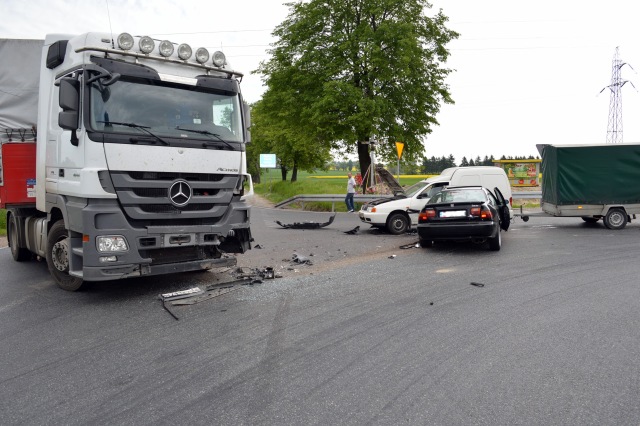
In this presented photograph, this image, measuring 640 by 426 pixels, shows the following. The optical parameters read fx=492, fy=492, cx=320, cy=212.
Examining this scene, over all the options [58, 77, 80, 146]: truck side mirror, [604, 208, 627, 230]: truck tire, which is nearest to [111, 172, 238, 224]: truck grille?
[58, 77, 80, 146]: truck side mirror

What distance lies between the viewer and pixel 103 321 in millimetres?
5668

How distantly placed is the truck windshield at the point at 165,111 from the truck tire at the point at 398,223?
27.0 feet

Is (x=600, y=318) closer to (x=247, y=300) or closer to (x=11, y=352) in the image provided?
(x=247, y=300)

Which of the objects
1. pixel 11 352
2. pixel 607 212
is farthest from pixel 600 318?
pixel 607 212

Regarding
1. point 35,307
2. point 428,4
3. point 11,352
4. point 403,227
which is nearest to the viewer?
point 11,352

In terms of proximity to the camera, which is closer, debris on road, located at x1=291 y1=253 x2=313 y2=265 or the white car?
debris on road, located at x1=291 y1=253 x2=313 y2=265

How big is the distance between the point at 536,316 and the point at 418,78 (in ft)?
72.0

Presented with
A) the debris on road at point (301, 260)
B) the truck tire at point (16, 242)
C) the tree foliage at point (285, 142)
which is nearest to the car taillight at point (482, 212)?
the debris on road at point (301, 260)

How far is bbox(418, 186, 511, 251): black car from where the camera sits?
421 inches

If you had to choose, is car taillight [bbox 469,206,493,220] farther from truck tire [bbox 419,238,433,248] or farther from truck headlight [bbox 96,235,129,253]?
truck headlight [bbox 96,235,129,253]

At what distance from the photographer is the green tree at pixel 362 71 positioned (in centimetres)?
2453

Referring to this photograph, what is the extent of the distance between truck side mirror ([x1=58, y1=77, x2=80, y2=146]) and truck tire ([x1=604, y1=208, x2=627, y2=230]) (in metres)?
14.9

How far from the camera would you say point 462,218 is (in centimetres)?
1088

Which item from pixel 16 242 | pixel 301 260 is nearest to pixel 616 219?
pixel 301 260
